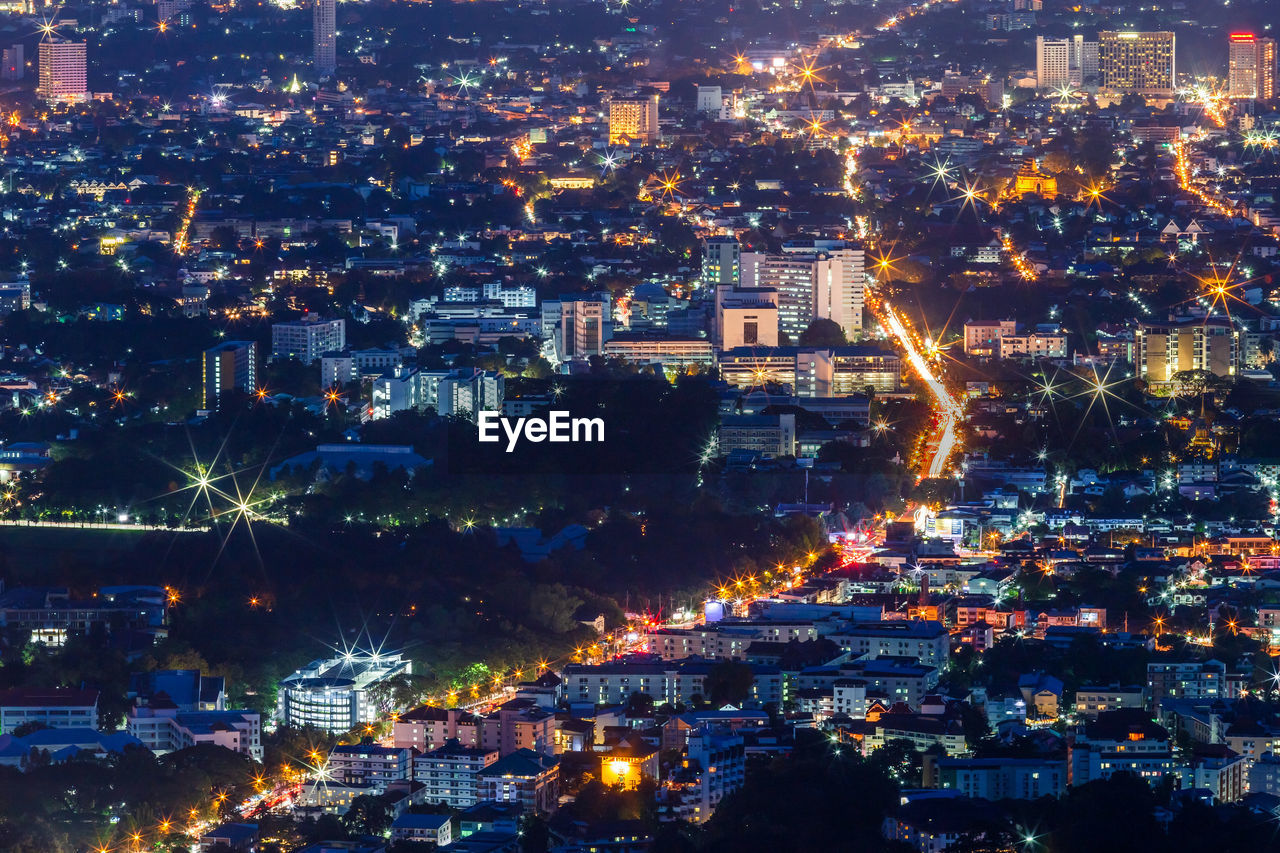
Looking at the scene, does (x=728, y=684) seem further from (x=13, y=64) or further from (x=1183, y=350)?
(x=13, y=64)

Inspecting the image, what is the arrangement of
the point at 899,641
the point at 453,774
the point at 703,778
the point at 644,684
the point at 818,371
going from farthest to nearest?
the point at 818,371
the point at 899,641
the point at 644,684
the point at 453,774
the point at 703,778

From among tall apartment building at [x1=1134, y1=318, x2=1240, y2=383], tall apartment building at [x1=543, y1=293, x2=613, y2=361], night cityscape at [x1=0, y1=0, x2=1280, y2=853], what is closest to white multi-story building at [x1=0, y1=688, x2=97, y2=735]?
night cityscape at [x1=0, y1=0, x2=1280, y2=853]

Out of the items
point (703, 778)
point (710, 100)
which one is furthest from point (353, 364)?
point (710, 100)

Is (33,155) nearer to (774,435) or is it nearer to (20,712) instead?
(774,435)

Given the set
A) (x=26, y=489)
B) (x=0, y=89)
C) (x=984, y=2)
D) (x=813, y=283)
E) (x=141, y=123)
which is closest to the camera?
(x=26, y=489)

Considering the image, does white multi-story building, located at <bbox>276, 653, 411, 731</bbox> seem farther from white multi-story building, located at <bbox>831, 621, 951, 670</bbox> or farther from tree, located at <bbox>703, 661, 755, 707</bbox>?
white multi-story building, located at <bbox>831, 621, 951, 670</bbox>

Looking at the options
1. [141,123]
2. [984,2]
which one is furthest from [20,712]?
[984,2]

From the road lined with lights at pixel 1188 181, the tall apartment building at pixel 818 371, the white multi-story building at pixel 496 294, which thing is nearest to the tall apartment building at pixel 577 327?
the white multi-story building at pixel 496 294
